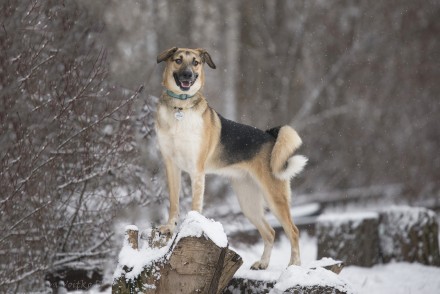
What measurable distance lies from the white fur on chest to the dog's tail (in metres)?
0.89

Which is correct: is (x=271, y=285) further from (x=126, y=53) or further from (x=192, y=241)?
(x=126, y=53)

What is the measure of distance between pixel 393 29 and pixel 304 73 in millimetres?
3048

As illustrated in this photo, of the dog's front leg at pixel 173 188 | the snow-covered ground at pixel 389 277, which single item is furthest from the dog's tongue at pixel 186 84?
the snow-covered ground at pixel 389 277

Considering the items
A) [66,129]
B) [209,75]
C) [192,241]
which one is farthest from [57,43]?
[209,75]

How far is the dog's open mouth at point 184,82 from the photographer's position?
489cm

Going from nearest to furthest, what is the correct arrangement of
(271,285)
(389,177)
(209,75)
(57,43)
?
(271,285) → (57,43) → (389,177) → (209,75)

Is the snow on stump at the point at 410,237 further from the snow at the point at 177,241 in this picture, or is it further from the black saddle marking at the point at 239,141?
the snow at the point at 177,241

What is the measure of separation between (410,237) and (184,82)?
5087mm

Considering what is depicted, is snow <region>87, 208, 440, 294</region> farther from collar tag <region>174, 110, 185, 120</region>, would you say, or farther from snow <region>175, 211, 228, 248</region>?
collar tag <region>174, 110, 185, 120</region>

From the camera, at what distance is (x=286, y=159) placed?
573 cm

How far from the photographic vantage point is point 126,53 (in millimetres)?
13906

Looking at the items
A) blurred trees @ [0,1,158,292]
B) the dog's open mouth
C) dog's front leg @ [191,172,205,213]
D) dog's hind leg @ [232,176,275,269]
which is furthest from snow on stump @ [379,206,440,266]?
the dog's open mouth

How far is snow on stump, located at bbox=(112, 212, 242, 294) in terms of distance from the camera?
4.07 metres

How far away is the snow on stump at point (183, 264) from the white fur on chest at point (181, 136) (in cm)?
104
